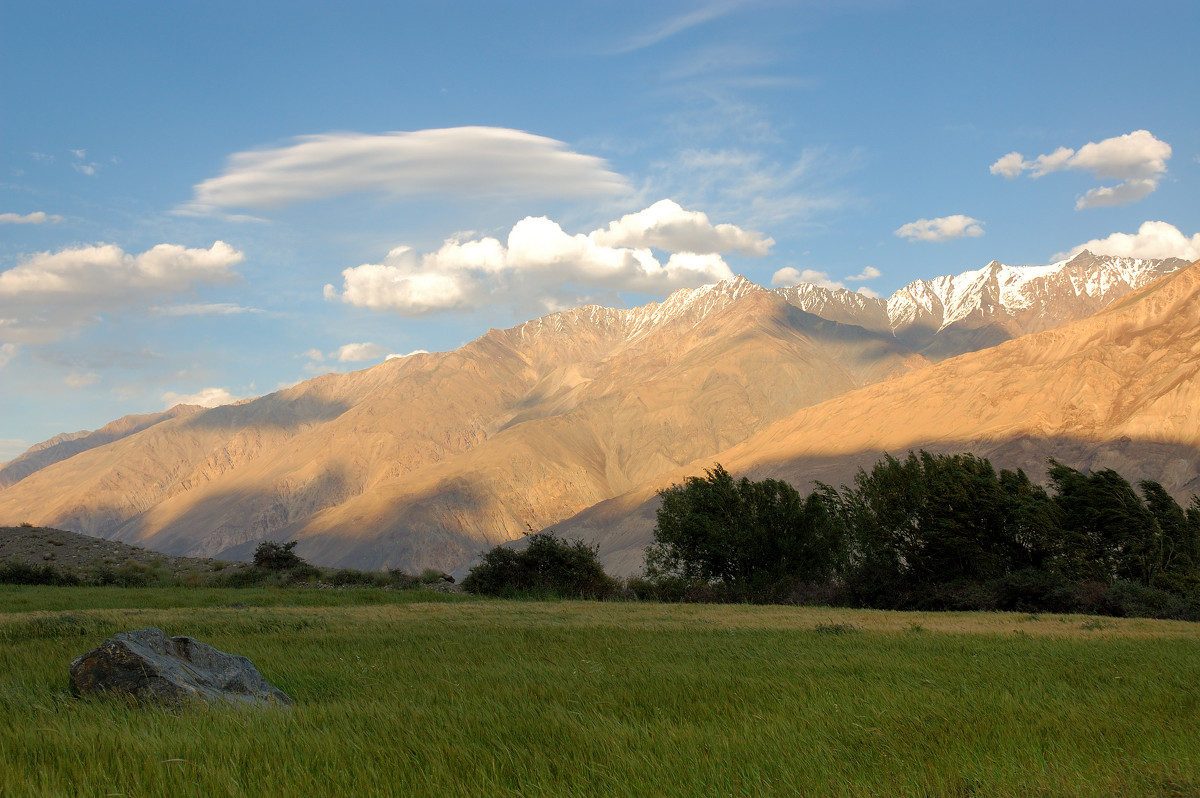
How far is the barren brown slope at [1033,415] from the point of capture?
108 metres

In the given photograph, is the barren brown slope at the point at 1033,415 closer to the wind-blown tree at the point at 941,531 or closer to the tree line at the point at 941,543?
the tree line at the point at 941,543

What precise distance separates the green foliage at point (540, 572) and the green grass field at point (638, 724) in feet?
74.2

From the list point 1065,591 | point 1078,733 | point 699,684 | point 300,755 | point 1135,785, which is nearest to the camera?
point 1135,785

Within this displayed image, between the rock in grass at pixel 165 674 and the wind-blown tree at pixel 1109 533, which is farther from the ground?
the rock in grass at pixel 165 674

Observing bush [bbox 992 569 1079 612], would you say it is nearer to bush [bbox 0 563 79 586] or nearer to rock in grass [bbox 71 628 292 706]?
rock in grass [bbox 71 628 292 706]

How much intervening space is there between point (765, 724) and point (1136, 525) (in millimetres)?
34621

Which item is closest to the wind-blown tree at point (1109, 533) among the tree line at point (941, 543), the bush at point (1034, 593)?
the tree line at point (941, 543)

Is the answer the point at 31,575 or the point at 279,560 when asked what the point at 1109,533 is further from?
the point at 31,575

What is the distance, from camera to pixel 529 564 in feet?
119

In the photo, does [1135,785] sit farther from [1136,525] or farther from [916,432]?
[916,432]

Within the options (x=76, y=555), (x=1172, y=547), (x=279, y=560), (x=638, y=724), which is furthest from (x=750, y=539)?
(x=638, y=724)

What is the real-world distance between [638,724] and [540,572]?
99.6ft

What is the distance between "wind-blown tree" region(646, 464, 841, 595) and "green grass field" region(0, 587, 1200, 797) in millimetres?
28177

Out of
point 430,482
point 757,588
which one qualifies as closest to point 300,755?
point 757,588
